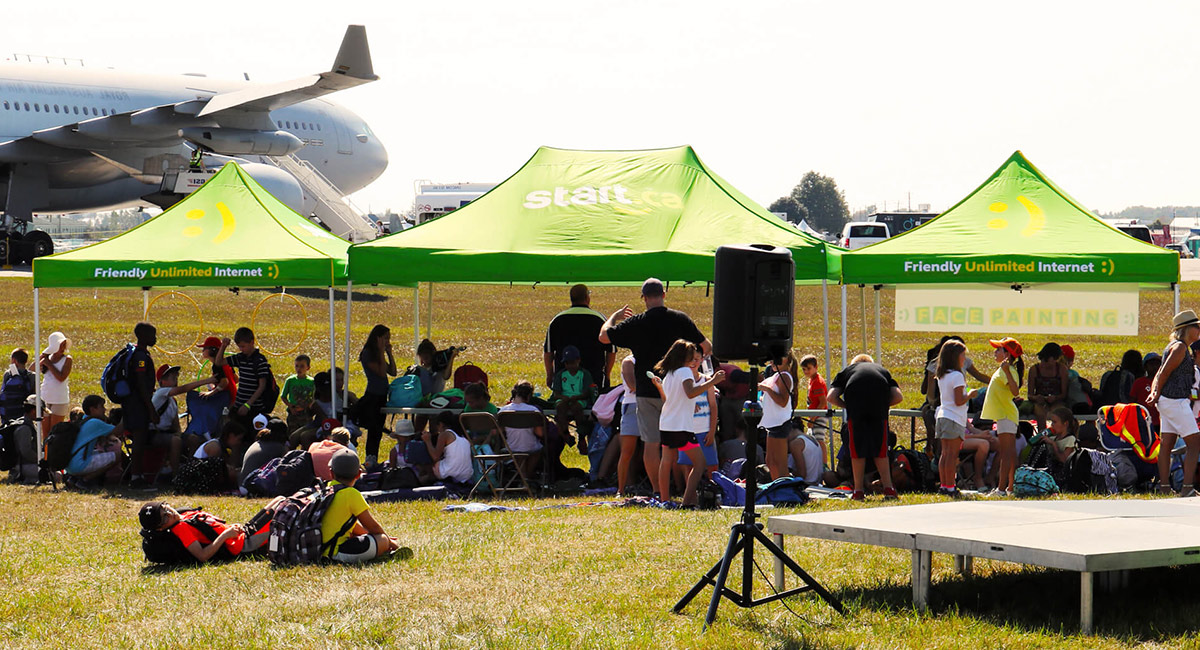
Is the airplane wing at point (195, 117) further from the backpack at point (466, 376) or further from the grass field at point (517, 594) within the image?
the grass field at point (517, 594)

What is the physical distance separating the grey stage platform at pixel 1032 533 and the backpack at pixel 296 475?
4686 mm

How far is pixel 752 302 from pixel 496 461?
5.41 m

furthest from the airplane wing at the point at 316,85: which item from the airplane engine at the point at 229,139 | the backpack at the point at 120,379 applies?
the backpack at the point at 120,379

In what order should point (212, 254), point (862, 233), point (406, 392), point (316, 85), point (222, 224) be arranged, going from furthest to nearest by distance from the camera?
point (862, 233) < point (316, 85) < point (222, 224) < point (212, 254) < point (406, 392)

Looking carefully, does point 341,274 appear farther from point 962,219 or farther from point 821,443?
point 962,219

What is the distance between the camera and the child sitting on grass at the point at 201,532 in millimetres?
8211

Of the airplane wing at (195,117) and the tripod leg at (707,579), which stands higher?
the airplane wing at (195,117)

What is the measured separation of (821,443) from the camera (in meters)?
12.5

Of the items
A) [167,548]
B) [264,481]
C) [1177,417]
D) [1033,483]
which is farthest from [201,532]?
[1177,417]

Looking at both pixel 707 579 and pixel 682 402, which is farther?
pixel 682 402

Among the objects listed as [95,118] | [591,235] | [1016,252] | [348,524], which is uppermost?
[95,118]

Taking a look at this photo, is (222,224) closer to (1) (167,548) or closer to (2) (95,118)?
(1) (167,548)

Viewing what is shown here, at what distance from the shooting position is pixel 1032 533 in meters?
6.79

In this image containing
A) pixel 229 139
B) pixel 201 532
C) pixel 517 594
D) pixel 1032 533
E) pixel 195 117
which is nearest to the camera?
pixel 1032 533
